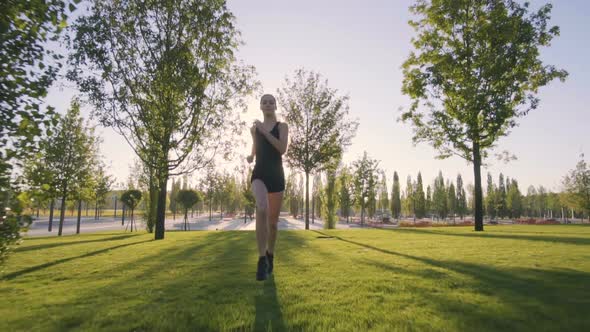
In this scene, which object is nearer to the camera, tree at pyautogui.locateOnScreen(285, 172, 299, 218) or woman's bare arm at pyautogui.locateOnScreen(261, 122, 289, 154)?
woman's bare arm at pyautogui.locateOnScreen(261, 122, 289, 154)

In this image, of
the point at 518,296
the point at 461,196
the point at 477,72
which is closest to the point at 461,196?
the point at 461,196

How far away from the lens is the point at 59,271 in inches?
244

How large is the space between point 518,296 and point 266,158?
3.82 metres

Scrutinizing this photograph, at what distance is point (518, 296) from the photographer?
3.70m

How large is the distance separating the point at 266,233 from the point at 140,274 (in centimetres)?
274

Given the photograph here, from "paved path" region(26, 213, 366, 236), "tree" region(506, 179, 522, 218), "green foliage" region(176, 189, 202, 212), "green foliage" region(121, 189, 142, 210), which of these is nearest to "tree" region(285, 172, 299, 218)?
"paved path" region(26, 213, 366, 236)

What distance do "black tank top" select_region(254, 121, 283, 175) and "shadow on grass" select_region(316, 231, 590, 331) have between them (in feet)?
8.66

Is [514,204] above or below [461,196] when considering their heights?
below

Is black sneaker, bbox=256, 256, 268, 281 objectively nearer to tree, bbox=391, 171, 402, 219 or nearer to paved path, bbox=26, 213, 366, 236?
paved path, bbox=26, 213, 366, 236

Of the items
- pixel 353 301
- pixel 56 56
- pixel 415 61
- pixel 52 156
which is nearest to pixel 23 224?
pixel 56 56

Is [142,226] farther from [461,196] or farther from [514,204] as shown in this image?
[514,204]

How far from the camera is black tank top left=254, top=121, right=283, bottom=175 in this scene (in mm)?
4602

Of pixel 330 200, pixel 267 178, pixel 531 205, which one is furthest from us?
pixel 531 205

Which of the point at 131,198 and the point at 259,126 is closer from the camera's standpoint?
the point at 259,126
